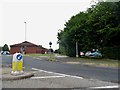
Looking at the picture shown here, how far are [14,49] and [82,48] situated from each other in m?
56.1

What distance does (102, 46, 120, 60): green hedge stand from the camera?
37875 mm

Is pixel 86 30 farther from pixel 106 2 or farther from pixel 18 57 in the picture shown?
pixel 18 57

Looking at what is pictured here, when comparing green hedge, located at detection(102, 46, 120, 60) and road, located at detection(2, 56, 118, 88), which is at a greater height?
green hedge, located at detection(102, 46, 120, 60)

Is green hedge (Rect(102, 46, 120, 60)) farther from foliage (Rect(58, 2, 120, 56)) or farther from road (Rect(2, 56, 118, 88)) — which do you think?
road (Rect(2, 56, 118, 88))

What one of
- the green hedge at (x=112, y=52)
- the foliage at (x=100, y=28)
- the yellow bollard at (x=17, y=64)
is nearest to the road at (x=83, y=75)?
the yellow bollard at (x=17, y=64)

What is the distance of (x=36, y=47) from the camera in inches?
4208

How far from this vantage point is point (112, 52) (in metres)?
39.3

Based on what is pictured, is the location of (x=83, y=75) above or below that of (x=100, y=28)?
below

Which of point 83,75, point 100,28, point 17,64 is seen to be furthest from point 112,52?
point 17,64

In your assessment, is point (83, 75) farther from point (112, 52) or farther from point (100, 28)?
point (100, 28)

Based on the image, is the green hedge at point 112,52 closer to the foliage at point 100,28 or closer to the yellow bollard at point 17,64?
the foliage at point 100,28

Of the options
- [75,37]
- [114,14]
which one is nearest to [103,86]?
[114,14]

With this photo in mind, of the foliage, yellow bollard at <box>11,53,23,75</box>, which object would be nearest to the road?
yellow bollard at <box>11,53,23,75</box>

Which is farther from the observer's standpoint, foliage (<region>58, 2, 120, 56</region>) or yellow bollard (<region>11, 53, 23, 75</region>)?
foliage (<region>58, 2, 120, 56</region>)
